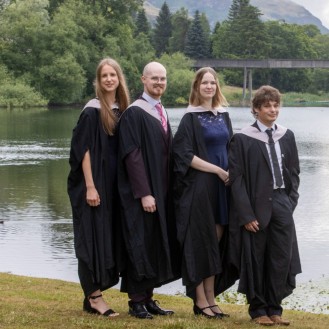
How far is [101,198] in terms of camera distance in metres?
7.45

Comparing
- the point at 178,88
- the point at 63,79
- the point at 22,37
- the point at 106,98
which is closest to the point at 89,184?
the point at 106,98

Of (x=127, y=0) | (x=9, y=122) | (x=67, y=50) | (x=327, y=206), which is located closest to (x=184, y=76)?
(x=127, y=0)

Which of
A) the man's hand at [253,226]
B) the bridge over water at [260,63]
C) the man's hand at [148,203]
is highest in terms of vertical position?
the man's hand at [148,203]

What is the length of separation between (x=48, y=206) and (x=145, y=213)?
50.3 feet

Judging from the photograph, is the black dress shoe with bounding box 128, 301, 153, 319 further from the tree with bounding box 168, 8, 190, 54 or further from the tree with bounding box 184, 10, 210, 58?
the tree with bounding box 168, 8, 190, 54

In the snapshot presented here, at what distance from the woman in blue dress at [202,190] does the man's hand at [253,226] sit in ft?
0.95

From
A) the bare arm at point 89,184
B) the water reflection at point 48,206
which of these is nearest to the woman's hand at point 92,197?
the bare arm at point 89,184

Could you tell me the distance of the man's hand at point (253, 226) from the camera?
A: 7.25 metres

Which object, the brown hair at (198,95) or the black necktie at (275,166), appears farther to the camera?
the brown hair at (198,95)

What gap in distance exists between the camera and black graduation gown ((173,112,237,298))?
7.44 meters

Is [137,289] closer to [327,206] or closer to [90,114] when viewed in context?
[90,114]

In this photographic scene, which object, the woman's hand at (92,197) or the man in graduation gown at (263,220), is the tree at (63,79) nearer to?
the woman's hand at (92,197)

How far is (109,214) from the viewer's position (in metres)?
7.48

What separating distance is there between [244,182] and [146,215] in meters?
0.85
